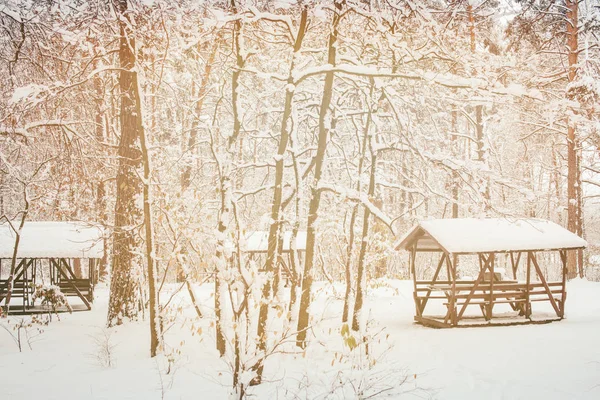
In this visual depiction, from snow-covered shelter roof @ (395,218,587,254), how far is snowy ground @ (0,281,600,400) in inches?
71.7

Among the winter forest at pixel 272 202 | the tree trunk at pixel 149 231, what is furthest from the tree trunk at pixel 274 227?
the tree trunk at pixel 149 231

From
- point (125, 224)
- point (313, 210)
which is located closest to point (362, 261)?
point (313, 210)

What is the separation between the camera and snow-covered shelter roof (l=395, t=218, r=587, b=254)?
11414mm

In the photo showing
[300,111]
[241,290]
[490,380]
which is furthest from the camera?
[300,111]

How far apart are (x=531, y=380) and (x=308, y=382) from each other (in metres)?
3.36

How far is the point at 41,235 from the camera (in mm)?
15492

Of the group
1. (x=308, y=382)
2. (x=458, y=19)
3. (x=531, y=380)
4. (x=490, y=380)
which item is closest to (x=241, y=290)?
(x=308, y=382)

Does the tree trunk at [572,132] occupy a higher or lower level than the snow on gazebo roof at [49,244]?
higher

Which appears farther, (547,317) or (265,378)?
(547,317)

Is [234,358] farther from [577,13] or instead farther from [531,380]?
[577,13]

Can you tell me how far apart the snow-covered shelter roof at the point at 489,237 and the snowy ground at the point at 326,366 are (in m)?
1.82

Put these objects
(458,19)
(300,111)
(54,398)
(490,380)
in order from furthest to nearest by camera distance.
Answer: (300,111)
(458,19)
(490,380)
(54,398)

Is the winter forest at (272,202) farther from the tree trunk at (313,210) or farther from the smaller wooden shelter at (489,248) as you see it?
the smaller wooden shelter at (489,248)

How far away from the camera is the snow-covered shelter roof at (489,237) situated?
449 inches
